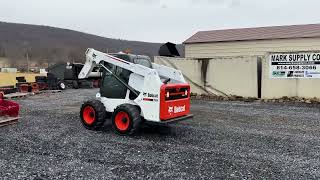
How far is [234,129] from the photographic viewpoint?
9812mm

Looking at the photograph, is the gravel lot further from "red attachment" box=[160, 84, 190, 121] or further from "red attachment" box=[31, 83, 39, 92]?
"red attachment" box=[31, 83, 39, 92]

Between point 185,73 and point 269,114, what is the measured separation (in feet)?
22.6

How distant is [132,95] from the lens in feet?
30.0

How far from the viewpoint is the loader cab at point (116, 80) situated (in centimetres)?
933

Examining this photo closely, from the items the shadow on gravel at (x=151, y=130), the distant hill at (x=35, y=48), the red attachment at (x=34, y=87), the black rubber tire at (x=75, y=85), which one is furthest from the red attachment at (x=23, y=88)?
the shadow on gravel at (x=151, y=130)

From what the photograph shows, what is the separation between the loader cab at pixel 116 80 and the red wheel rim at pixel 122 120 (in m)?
0.59

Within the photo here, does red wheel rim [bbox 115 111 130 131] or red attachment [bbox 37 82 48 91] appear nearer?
red wheel rim [bbox 115 111 130 131]

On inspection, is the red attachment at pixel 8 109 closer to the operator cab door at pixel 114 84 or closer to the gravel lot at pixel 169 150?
the gravel lot at pixel 169 150

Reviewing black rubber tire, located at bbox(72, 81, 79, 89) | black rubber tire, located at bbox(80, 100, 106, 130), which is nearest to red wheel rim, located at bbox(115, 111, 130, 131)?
black rubber tire, located at bbox(80, 100, 106, 130)

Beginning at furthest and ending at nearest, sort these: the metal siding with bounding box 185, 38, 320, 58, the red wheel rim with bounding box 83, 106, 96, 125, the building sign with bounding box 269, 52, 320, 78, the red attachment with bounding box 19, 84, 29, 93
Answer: the red attachment with bounding box 19, 84, 29, 93, the metal siding with bounding box 185, 38, 320, 58, the building sign with bounding box 269, 52, 320, 78, the red wheel rim with bounding box 83, 106, 96, 125

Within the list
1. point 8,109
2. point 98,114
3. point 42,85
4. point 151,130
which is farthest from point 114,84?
point 42,85

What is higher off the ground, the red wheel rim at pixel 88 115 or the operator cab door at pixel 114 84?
the operator cab door at pixel 114 84

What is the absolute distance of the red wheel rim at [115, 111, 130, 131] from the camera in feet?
28.8

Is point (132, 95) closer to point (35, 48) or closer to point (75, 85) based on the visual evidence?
point (75, 85)
